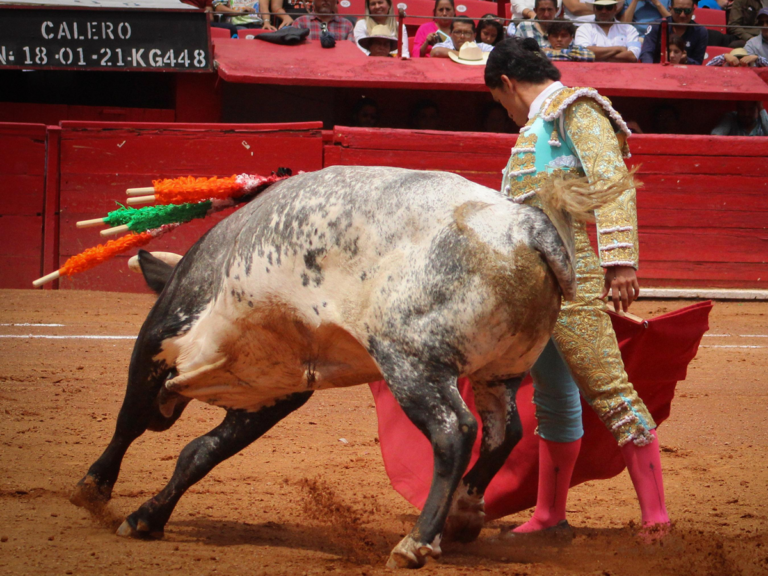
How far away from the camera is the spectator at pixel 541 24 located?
8.56m

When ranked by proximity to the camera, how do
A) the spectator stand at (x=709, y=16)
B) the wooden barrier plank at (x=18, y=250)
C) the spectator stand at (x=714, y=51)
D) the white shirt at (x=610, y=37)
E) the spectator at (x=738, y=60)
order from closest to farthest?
the wooden barrier plank at (x=18, y=250) → the white shirt at (x=610, y=37) → the spectator at (x=738, y=60) → the spectator stand at (x=714, y=51) → the spectator stand at (x=709, y=16)

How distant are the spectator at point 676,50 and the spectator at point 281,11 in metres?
3.92

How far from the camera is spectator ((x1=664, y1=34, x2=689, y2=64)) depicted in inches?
368

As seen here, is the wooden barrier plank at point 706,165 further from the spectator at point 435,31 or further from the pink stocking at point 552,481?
the pink stocking at point 552,481

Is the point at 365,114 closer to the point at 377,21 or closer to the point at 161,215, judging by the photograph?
the point at 377,21

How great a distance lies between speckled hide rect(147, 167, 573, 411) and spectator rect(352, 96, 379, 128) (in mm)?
6530

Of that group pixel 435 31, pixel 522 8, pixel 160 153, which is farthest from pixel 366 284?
pixel 522 8

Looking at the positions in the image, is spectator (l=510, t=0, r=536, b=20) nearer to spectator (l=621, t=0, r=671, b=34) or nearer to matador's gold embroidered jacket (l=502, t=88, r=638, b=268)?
spectator (l=621, t=0, r=671, b=34)

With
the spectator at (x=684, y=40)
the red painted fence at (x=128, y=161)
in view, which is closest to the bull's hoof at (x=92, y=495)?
the red painted fence at (x=128, y=161)

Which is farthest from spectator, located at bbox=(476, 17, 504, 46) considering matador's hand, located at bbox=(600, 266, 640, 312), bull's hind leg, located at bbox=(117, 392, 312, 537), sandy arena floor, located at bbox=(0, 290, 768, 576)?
matador's hand, located at bbox=(600, 266, 640, 312)

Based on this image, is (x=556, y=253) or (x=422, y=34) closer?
(x=556, y=253)

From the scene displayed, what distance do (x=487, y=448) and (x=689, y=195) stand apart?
22.3 feet

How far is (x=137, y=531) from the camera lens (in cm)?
250

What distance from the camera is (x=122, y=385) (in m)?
4.66
